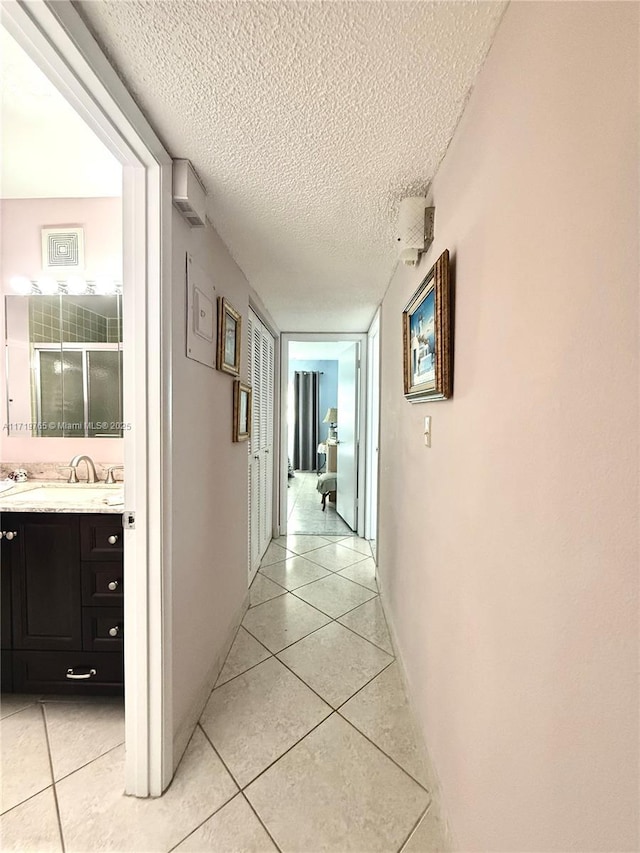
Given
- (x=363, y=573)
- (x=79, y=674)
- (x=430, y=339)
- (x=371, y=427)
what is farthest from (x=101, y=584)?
(x=371, y=427)

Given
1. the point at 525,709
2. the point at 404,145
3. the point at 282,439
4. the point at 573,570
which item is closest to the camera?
the point at 573,570

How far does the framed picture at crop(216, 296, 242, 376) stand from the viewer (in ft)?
5.36

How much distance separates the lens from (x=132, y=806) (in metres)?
1.10

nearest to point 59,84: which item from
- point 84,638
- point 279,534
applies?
point 84,638

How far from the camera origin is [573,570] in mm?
518

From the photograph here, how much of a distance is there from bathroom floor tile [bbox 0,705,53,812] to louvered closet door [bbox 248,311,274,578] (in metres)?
1.37

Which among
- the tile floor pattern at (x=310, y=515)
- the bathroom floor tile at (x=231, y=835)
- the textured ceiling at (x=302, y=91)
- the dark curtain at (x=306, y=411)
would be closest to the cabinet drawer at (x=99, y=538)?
the bathroom floor tile at (x=231, y=835)

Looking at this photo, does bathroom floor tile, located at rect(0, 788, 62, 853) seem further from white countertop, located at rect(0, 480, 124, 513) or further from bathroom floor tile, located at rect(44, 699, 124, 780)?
white countertop, located at rect(0, 480, 124, 513)

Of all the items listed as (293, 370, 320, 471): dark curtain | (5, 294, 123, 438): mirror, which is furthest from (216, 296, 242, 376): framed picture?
(293, 370, 320, 471): dark curtain

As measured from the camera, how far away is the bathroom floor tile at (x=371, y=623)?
1.97m

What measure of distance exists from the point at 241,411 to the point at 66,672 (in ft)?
4.75

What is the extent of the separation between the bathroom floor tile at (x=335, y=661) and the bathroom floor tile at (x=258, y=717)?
0.06 metres

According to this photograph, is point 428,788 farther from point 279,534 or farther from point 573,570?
point 279,534

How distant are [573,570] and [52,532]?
1822mm
